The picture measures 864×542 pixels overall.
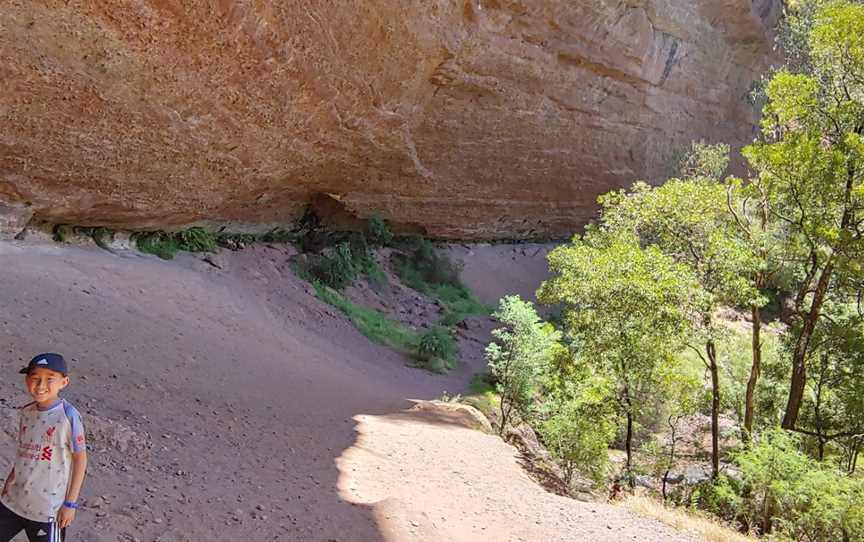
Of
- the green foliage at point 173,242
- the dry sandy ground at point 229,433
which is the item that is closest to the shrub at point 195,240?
the green foliage at point 173,242

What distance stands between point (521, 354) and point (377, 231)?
9873 mm

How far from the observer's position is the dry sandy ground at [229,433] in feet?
15.6

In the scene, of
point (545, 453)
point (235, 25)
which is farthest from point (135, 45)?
point (545, 453)

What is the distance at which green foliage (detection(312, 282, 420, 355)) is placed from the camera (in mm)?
16000

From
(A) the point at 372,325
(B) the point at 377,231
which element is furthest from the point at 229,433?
(B) the point at 377,231

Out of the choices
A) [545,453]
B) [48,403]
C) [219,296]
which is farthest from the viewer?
[219,296]

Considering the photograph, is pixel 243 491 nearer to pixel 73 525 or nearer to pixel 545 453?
pixel 73 525

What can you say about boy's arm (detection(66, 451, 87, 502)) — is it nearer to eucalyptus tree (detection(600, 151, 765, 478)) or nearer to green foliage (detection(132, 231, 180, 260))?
eucalyptus tree (detection(600, 151, 765, 478))

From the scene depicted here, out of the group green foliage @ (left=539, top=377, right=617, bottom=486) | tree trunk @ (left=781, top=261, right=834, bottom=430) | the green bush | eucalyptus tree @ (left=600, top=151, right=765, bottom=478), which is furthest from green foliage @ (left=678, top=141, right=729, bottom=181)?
green foliage @ (left=539, top=377, right=617, bottom=486)

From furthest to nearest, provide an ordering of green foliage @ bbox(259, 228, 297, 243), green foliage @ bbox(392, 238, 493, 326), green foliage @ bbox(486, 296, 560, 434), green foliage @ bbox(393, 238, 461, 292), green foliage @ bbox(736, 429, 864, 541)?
green foliage @ bbox(393, 238, 461, 292) → green foliage @ bbox(392, 238, 493, 326) → green foliage @ bbox(259, 228, 297, 243) → green foliage @ bbox(486, 296, 560, 434) → green foliage @ bbox(736, 429, 864, 541)

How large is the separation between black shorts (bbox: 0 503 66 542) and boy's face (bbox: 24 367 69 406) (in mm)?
528

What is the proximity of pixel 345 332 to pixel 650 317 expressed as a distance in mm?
8427

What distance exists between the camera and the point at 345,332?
15.2 metres

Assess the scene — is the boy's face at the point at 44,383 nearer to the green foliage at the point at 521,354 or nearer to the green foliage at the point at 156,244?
the green foliage at the point at 521,354
